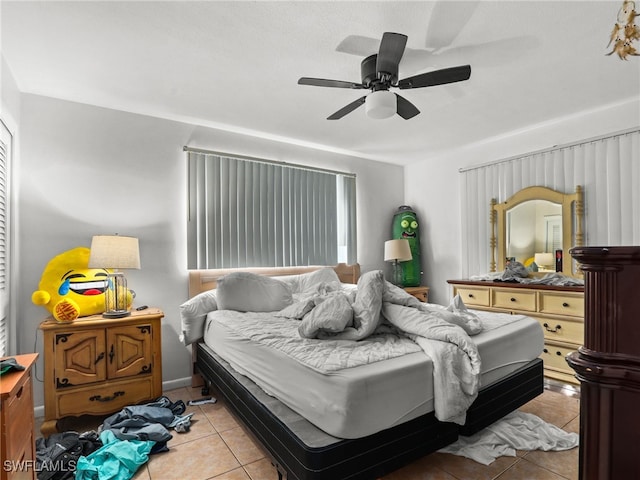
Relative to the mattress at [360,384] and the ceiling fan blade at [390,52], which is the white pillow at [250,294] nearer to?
the mattress at [360,384]

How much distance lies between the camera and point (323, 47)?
2254 mm

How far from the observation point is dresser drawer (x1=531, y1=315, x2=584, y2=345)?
304cm

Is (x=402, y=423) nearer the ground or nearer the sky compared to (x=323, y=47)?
nearer the ground

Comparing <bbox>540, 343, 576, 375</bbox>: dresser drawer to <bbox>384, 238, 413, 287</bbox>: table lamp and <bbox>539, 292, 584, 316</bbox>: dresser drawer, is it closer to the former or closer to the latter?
<bbox>539, 292, 584, 316</bbox>: dresser drawer

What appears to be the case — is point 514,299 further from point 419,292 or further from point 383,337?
point 383,337

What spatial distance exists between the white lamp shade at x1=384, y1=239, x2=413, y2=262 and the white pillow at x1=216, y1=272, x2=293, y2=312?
171 centimetres

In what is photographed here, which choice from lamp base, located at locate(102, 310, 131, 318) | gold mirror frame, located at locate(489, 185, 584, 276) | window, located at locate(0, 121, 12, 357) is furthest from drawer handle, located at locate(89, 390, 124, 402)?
gold mirror frame, located at locate(489, 185, 584, 276)

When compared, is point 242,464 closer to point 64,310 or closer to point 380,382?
point 380,382

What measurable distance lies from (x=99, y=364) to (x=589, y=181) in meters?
4.52

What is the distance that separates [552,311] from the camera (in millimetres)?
3219

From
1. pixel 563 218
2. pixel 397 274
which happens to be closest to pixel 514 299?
pixel 563 218

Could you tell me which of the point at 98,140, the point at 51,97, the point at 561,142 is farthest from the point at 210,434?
the point at 561,142

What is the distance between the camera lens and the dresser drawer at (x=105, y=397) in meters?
2.47

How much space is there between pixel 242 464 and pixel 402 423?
1.03m
